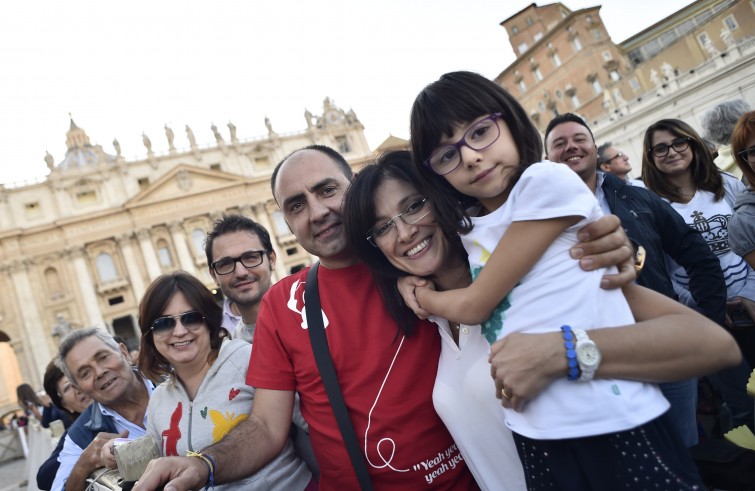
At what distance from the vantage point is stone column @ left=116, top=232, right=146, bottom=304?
31781 mm

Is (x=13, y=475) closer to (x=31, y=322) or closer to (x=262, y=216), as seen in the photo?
(x=31, y=322)

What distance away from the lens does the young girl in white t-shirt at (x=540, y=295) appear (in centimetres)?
135

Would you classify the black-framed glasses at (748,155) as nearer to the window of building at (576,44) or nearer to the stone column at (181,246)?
the stone column at (181,246)

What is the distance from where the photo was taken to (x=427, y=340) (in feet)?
6.59

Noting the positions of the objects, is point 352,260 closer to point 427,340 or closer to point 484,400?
point 427,340

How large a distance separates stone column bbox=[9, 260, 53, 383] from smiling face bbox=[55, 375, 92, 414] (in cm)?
2981

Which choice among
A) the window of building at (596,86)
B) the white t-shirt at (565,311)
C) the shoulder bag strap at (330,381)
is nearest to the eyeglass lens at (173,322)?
the shoulder bag strap at (330,381)

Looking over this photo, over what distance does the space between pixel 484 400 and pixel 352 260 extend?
2.96ft

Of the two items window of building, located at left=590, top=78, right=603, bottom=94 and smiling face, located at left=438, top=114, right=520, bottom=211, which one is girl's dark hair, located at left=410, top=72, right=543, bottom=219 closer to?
smiling face, located at left=438, top=114, right=520, bottom=211

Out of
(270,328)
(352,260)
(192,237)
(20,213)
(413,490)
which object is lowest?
(413,490)

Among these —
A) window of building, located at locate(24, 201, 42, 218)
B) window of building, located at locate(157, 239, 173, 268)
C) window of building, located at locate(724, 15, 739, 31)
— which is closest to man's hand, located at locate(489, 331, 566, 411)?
window of building, located at locate(157, 239, 173, 268)

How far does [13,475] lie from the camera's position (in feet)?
33.3

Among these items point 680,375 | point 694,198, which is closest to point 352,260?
point 680,375

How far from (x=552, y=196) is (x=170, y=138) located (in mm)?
38632
